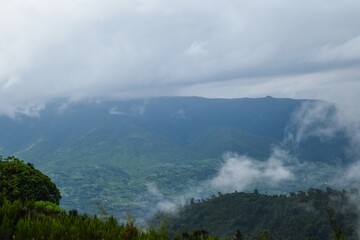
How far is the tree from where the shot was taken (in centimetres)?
3290

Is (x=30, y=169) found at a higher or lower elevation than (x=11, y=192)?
higher

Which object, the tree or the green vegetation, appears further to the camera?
the green vegetation

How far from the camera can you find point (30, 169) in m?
37.3

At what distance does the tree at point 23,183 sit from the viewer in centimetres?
3290

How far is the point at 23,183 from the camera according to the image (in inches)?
1355

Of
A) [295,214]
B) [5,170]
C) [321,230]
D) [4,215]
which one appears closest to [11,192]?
[5,170]

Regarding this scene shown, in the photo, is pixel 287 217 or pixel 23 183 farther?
pixel 287 217

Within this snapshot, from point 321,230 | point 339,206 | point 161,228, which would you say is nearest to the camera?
point 161,228

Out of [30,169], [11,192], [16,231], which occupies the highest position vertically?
[30,169]

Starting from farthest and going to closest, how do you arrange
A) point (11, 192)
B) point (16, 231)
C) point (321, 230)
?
point (321, 230) → point (11, 192) → point (16, 231)

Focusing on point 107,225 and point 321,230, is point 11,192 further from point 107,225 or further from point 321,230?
point 321,230

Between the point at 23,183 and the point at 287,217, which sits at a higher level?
the point at 287,217

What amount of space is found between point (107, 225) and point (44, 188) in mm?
28504

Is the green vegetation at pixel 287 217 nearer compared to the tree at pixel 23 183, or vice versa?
the tree at pixel 23 183
